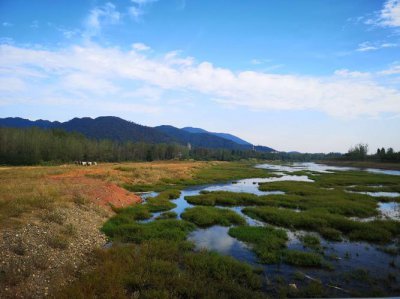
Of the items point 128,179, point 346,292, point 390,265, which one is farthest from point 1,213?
point 128,179

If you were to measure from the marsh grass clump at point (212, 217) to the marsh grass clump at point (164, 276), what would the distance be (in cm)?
885

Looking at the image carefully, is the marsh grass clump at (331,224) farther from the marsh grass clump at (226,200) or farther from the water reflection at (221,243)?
the marsh grass clump at (226,200)

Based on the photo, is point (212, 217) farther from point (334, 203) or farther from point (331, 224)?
point (334, 203)

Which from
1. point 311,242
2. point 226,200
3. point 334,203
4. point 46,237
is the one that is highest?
point 334,203

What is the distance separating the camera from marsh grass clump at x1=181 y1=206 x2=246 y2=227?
88.2ft

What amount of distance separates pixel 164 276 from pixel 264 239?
948 cm

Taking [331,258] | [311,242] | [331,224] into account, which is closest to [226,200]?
[331,224]

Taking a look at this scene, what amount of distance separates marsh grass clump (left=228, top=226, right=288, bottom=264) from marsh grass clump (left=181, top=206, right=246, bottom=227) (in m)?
2.97

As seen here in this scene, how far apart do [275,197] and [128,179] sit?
97.6 ft

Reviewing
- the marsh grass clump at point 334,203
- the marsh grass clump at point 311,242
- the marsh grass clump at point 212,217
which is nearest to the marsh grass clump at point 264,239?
the marsh grass clump at point 311,242

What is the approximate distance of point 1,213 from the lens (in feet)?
65.5

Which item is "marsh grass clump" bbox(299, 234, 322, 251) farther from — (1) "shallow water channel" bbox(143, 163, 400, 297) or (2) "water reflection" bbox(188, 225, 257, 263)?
(2) "water reflection" bbox(188, 225, 257, 263)

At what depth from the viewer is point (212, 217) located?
92.4 ft

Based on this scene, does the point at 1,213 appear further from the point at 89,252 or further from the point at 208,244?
the point at 208,244
